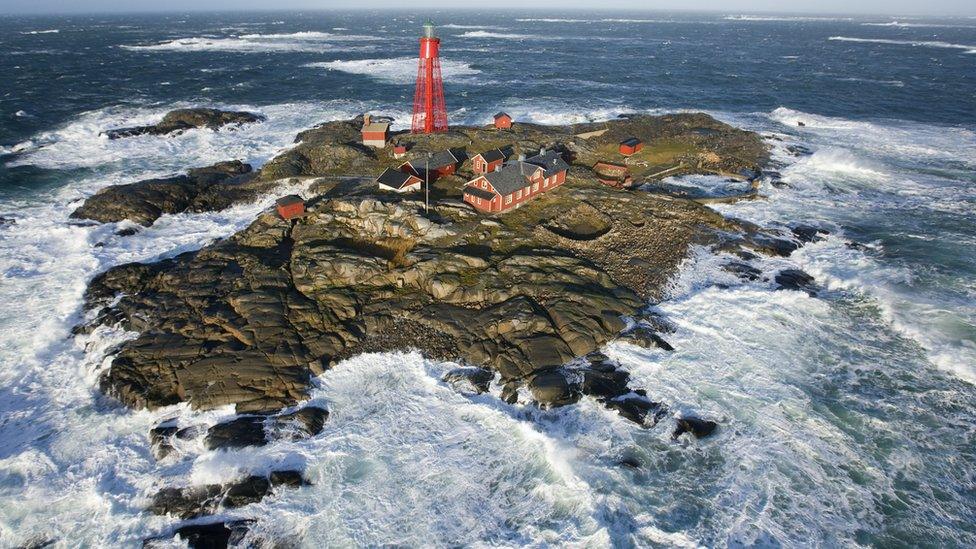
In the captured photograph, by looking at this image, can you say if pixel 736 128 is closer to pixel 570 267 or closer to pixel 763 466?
pixel 570 267

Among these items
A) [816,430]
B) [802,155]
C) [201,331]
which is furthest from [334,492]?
[802,155]

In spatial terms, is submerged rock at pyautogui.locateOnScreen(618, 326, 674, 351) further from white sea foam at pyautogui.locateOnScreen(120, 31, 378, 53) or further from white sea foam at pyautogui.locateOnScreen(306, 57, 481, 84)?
white sea foam at pyautogui.locateOnScreen(120, 31, 378, 53)

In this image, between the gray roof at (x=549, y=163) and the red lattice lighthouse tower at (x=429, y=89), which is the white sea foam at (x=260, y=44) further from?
the gray roof at (x=549, y=163)

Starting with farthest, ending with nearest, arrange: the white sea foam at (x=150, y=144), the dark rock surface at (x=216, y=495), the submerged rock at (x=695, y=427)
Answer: the white sea foam at (x=150, y=144) → the submerged rock at (x=695, y=427) → the dark rock surface at (x=216, y=495)

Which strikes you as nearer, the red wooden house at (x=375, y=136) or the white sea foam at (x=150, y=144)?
the red wooden house at (x=375, y=136)

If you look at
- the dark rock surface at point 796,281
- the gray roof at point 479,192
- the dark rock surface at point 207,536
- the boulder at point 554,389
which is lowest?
the dark rock surface at point 207,536

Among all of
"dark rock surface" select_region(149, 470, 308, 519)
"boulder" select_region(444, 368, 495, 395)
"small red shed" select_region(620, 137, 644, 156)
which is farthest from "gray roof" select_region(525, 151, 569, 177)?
"dark rock surface" select_region(149, 470, 308, 519)

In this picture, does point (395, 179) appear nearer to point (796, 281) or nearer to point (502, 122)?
point (502, 122)

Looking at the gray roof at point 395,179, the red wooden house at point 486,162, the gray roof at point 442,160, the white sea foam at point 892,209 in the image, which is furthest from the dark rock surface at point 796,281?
the gray roof at point 395,179
